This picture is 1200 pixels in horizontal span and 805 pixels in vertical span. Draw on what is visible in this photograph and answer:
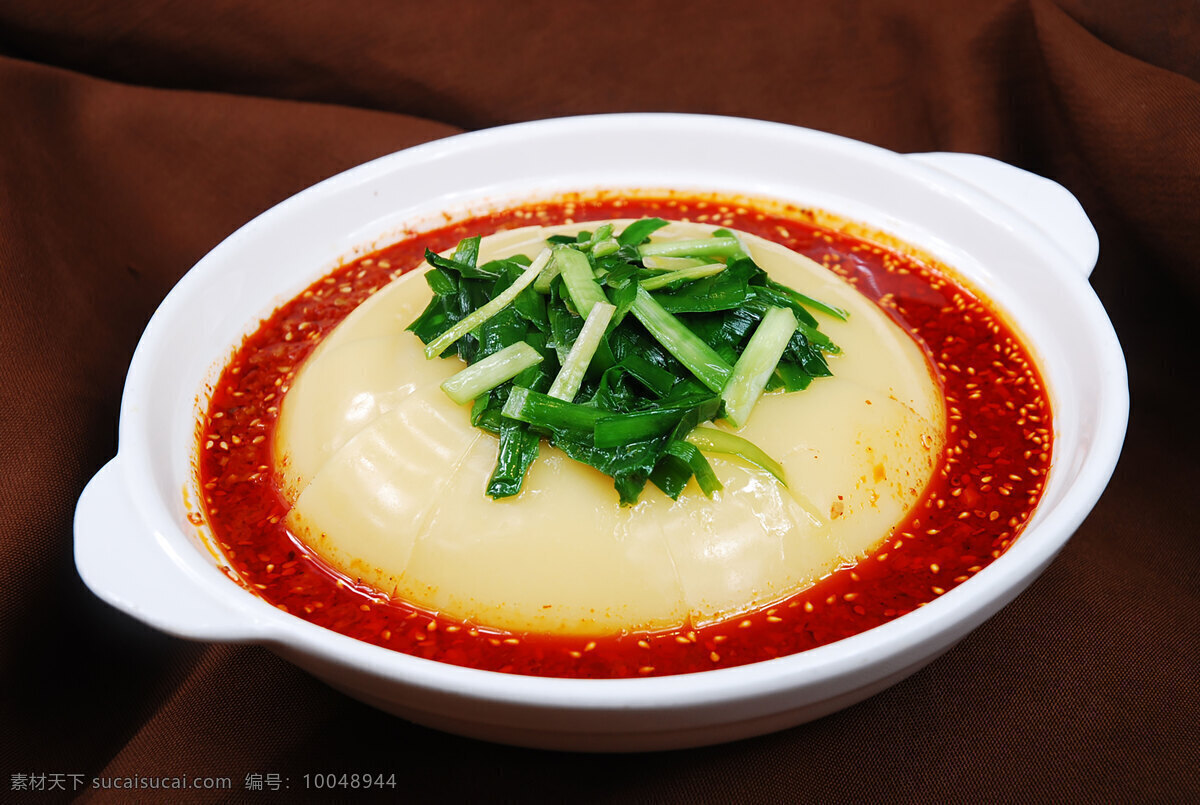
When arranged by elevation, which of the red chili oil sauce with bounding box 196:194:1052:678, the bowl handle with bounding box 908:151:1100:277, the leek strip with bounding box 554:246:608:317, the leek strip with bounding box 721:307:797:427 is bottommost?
the red chili oil sauce with bounding box 196:194:1052:678

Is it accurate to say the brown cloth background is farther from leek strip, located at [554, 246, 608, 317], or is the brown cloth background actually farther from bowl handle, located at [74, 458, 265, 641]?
leek strip, located at [554, 246, 608, 317]

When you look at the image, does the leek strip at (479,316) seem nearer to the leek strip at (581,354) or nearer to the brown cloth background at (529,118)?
the leek strip at (581,354)

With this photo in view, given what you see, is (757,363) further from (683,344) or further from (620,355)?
(620,355)

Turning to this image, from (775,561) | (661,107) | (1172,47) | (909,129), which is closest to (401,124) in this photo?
(661,107)

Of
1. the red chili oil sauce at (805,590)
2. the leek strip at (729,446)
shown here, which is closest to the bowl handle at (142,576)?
the red chili oil sauce at (805,590)

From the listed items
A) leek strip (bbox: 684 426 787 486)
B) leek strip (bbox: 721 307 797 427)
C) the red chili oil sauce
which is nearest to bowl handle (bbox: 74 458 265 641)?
the red chili oil sauce

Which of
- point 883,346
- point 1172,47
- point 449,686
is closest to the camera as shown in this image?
point 449,686

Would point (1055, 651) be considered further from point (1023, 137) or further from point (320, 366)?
point (1023, 137)

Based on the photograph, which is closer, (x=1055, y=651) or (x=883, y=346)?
(x=1055, y=651)
